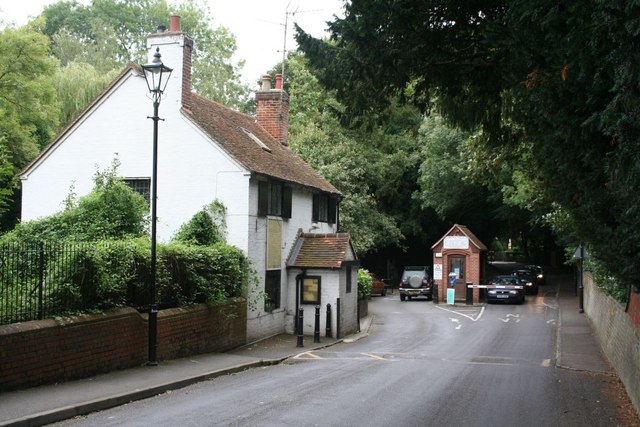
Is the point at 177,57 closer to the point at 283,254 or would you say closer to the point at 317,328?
the point at 283,254

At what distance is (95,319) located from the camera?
11531 mm

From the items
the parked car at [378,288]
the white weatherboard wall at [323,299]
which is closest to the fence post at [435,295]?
the parked car at [378,288]

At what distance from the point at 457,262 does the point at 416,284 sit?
9.20 feet

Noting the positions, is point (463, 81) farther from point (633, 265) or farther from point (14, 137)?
point (14, 137)

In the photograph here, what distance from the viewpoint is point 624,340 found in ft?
41.7

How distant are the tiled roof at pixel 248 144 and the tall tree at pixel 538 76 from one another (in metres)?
8.89

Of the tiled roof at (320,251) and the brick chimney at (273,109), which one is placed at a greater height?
the brick chimney at (273,109)

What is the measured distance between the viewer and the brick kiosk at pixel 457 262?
121ft

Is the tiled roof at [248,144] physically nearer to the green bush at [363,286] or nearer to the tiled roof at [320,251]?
the tiled roof at [320,251]

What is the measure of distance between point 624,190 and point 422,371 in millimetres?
9310

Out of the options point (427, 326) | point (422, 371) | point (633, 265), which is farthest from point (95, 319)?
point (427, 326)

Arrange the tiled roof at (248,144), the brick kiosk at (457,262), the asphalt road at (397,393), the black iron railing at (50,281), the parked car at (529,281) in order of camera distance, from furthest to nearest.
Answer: the parked car at (529,281), the brick kiosk at (457,262), the tiled roof at (248,144), the black iron railing at (50,281), the asphalt road at (397,393)

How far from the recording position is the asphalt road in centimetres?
882

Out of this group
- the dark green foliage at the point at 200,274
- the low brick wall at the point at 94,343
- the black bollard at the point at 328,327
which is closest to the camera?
the low brick wall at the point at 94,343
